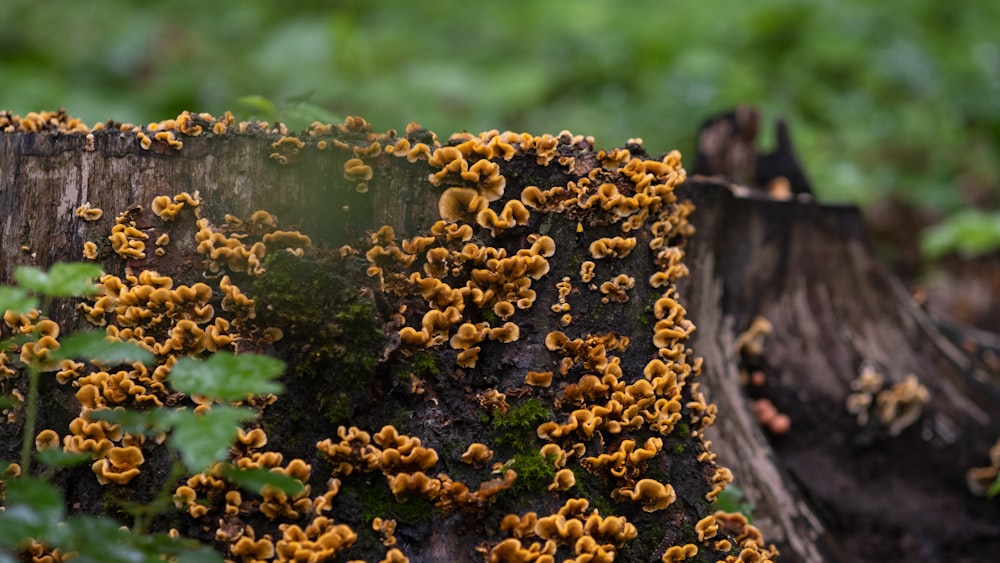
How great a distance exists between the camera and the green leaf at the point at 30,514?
5.84 feet

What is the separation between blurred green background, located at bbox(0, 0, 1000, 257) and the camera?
9211mm

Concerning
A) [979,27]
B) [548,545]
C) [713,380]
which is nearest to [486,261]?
[548,545]

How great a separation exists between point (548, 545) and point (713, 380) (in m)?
1.78

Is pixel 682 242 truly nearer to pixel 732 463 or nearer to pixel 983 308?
pixel 732 463

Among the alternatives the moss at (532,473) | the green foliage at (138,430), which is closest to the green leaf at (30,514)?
the green foliage at (138,430)

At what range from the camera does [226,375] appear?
2.09m

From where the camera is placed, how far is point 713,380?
13.6ft

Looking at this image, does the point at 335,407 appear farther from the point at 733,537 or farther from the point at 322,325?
the point at 733,537

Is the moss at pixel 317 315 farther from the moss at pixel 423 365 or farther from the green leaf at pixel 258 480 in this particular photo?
the green leaf at pixel 258 480

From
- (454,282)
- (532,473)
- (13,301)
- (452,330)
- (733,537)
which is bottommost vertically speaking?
(733,537)

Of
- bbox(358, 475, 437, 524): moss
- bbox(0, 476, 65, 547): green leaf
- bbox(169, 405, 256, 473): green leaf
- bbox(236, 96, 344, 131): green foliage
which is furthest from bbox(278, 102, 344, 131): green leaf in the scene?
bbox(0, 476, 65, 547): green leaf

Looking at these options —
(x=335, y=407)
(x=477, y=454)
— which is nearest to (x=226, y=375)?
(x=335, y=407)

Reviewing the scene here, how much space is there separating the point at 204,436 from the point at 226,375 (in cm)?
19

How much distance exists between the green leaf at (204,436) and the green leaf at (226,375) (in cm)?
6
